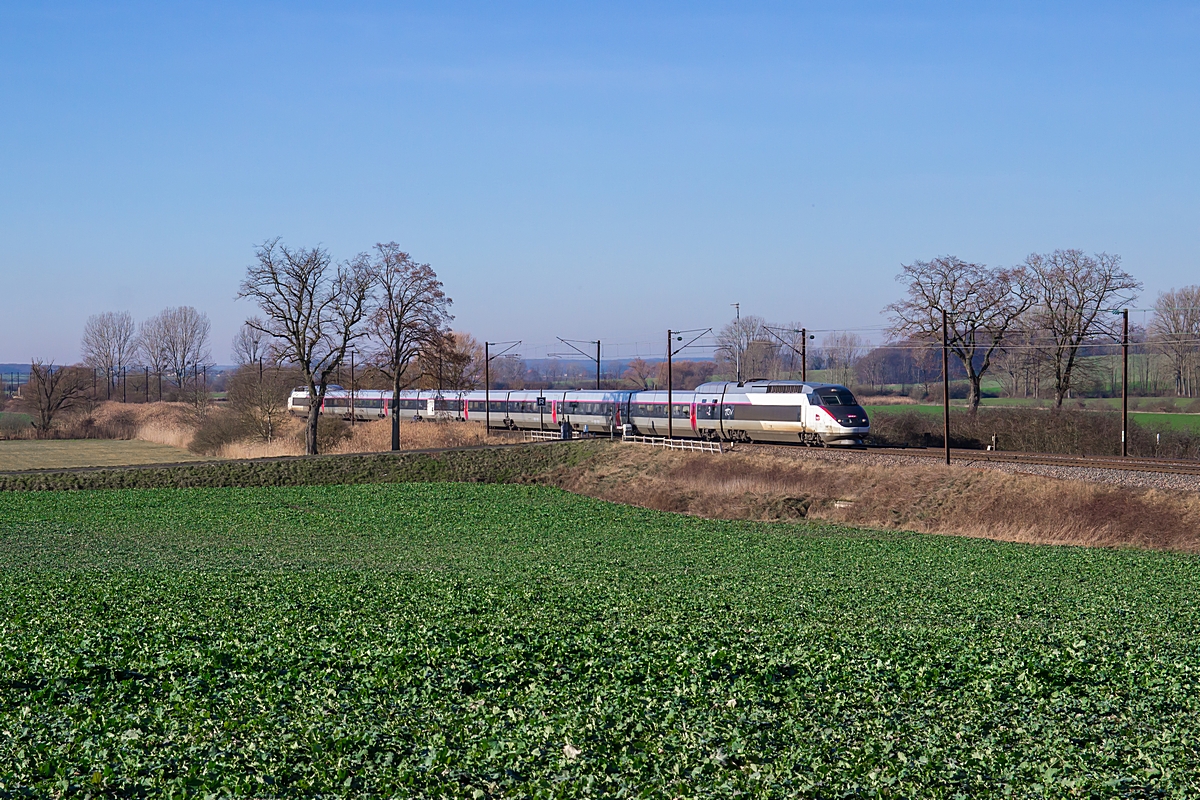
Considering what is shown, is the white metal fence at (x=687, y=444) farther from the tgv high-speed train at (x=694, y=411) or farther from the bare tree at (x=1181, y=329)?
the bare tree at (x=1181, y=329)

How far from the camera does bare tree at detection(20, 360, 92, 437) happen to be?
84.1 meters

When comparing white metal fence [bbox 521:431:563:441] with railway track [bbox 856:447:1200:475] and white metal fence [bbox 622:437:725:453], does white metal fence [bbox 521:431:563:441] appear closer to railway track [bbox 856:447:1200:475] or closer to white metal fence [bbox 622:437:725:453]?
white metal fence [bbox 622:437:725:453]

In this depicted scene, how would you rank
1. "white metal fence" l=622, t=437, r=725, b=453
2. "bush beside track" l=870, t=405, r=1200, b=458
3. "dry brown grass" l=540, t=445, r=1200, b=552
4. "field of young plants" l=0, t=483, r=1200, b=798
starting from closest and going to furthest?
"field of young plants" l=0, t=483, r=1200, b=798 < "dry brown grass" l=540, t=445, r=1200, b=552 < "bush beside track" l=870, t=405, r=1200, b=458 < "white metal fence" l=622, t=437, r=725, b=453

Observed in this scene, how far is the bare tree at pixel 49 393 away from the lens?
84125 millimetres

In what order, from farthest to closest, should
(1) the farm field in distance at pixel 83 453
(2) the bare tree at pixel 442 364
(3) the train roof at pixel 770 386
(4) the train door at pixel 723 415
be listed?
(2) the bare tree at pixel 442 364 → (1) the farm field in distance at pixel 83 453 → (4) the train door at pixel 723 415 → (3) the train roof at pixel 770 386

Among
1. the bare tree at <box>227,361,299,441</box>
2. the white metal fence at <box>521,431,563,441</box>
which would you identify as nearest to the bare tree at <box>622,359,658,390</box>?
the white metal fence at <box>521,431,563,441</box>

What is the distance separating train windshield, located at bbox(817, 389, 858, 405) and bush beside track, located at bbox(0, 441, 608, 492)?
11427 millimetres

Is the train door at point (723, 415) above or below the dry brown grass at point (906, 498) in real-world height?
above

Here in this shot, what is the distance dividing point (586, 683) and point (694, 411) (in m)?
43.8

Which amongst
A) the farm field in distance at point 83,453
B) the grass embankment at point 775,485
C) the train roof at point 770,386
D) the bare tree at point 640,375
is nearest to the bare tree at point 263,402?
the farm field in distance at point 83,453

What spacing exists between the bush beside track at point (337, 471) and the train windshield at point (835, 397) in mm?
11427

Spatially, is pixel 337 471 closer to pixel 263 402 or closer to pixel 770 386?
pixel 770 386

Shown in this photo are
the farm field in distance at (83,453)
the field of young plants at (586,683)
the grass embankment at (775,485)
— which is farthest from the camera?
the farm field in distance at (83,453)

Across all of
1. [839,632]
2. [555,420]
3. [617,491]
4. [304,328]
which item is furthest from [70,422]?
[839,632]
